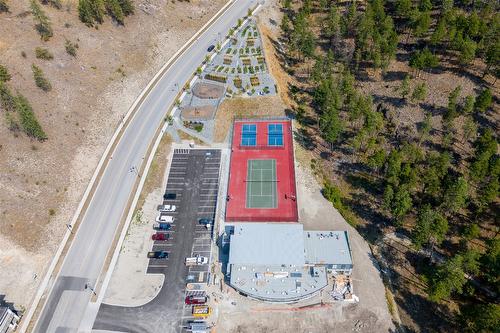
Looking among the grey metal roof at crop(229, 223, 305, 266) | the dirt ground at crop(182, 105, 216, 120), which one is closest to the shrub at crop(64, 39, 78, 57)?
the dirt ground at crop(182, 105, 216, 120)

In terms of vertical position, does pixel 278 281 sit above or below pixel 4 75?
below

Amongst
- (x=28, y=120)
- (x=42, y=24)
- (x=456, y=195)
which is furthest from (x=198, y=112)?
(x=456, y=195)

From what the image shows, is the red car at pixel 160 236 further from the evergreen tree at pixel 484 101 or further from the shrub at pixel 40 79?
the evergreen tree at pixel 484 101

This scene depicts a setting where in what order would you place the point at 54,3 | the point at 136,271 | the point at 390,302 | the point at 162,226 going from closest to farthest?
the point at 390,302 < the point at 136,271 < the point at 162,226 < the point at 54,3

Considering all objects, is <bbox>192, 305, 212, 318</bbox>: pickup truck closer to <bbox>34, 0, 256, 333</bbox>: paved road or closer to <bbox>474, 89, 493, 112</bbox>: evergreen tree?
<bbox>34, 0, 256, 333</bbox>: paved road

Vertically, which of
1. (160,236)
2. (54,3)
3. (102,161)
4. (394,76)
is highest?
(54,3)

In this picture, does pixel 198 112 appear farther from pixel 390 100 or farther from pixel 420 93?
pixel 420 93
